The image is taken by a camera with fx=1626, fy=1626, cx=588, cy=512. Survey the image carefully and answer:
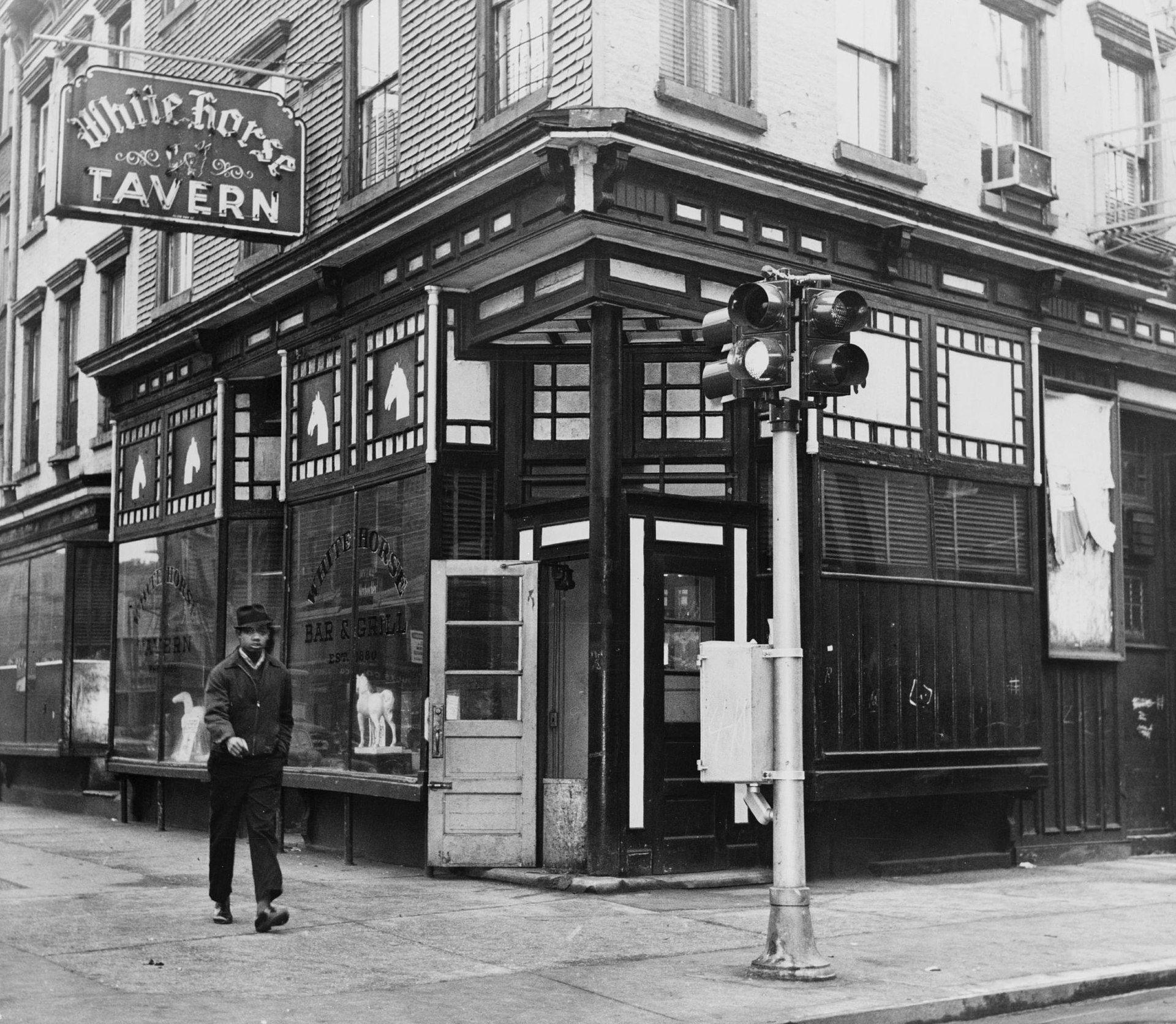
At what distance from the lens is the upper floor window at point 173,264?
19094mm

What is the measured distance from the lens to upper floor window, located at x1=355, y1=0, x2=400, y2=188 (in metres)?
14.8

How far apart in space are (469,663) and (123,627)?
7702mm

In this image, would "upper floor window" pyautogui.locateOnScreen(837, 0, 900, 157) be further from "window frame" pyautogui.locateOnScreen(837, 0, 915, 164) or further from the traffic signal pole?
the traffic signal pole

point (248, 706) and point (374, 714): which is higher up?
point (248, 706)

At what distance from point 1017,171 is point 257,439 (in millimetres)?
8098

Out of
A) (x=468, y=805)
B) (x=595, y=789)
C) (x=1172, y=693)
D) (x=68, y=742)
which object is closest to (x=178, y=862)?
(x=468, y=805)

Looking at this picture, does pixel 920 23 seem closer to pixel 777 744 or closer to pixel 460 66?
pixel 460 66

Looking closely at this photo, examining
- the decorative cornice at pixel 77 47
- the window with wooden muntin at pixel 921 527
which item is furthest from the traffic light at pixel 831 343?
the decorative cornice at pixel 77 47

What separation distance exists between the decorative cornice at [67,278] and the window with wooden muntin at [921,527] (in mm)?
12980

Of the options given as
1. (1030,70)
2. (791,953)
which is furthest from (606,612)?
(1030,70)

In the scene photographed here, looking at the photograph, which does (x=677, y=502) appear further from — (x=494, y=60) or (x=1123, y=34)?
(x=1123, y=34)

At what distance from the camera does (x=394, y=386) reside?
14062 mm

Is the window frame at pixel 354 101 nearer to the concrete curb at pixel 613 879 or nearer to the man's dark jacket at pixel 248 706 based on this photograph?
the man's dark jacket at pixel 248 706

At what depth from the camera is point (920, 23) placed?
570 inches
